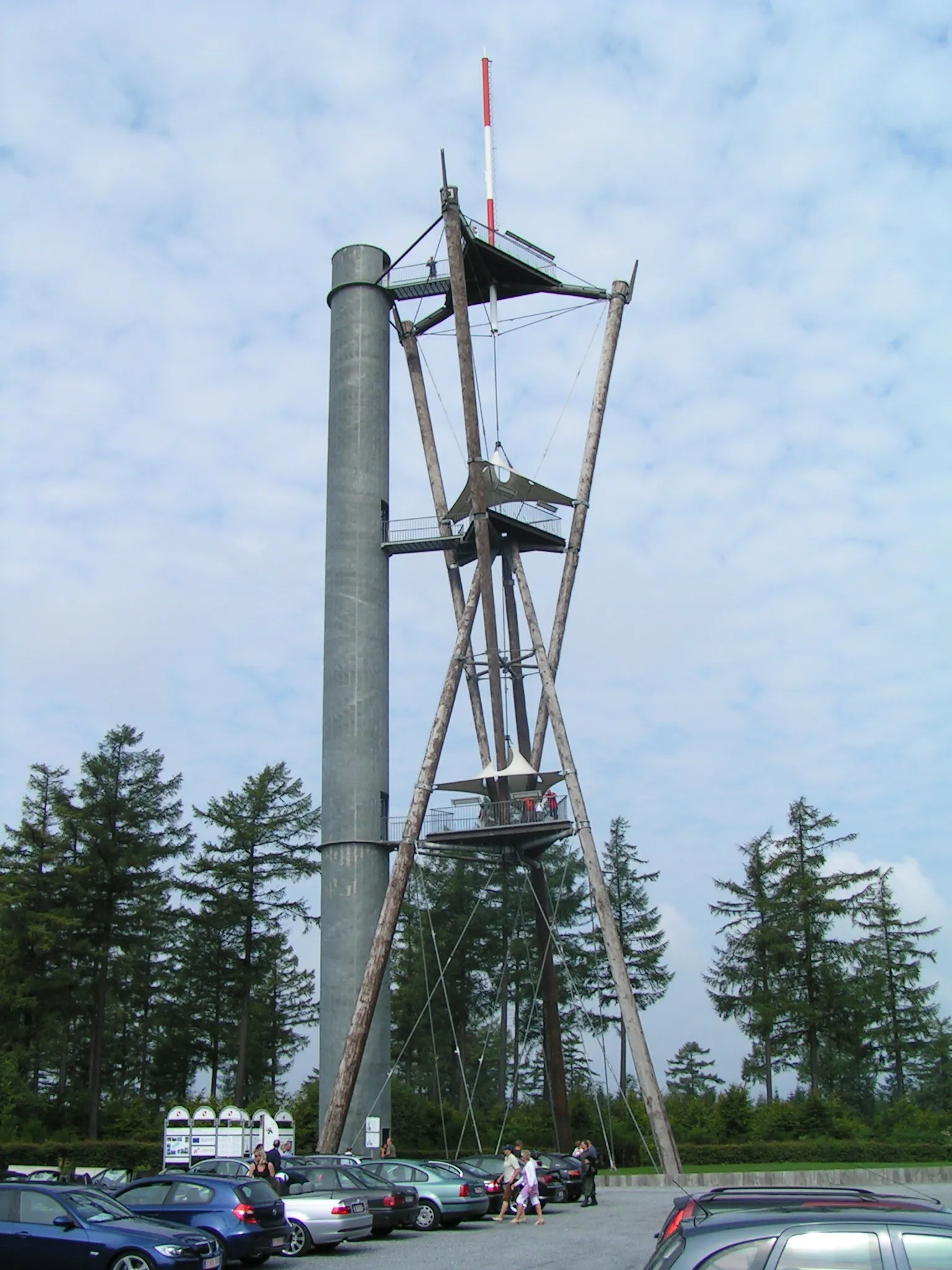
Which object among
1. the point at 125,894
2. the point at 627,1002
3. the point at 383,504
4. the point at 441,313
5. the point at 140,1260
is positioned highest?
the point at 441,313

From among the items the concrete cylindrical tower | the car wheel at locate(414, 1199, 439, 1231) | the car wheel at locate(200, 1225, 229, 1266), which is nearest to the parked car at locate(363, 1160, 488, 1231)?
the car wheel at locate(414, 1199, 439, 1231)

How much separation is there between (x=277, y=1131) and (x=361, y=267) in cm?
2482

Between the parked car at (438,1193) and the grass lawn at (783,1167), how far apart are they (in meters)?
12.7

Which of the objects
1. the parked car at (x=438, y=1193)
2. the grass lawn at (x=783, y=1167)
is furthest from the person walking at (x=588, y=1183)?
the grass lawn at (x=783, y=1167)

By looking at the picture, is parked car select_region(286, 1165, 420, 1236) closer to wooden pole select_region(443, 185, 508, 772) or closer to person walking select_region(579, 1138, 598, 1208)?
person walking select_region(579, 1138, 598, 1208)

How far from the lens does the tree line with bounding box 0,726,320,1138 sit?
51.8m

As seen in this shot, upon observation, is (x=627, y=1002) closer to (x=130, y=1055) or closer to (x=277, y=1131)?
(x=277, y=1131)

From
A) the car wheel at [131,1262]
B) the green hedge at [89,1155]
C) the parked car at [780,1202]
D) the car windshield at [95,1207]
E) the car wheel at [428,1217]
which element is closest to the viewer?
the parked car at [780,1202]

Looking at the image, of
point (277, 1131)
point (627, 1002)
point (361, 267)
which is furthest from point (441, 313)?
point (277, 1131)

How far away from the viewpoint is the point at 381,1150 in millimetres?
32500

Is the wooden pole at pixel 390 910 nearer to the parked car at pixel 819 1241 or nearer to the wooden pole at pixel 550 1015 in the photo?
the wooden pole at pixel 550 1015

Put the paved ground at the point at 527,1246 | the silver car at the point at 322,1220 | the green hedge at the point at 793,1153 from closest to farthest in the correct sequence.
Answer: the paved ground at the point at 527,1246, the silver car at the point at 322,1220, the green hedge at the point at 793,1153

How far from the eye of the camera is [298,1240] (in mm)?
18672

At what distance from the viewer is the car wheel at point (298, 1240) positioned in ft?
61.0
